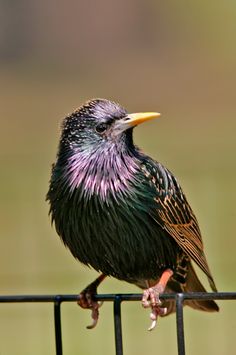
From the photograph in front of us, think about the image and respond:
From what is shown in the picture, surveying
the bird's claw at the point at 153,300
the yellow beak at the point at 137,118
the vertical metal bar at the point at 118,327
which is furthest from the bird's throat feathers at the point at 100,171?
the vertical metal bar at the point at 118,327

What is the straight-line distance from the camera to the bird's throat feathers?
16.6 ft

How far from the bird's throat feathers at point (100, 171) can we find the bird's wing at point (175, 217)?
143 mm

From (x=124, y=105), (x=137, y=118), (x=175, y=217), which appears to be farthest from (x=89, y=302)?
(x=124, y=105)

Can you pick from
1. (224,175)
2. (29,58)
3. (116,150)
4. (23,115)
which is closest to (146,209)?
(116,150)

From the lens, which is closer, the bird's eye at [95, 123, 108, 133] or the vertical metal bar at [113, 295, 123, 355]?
the vertical metal bar at [113, 295, 123, 355]

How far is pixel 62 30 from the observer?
20312 millimetres

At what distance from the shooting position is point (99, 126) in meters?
5.14

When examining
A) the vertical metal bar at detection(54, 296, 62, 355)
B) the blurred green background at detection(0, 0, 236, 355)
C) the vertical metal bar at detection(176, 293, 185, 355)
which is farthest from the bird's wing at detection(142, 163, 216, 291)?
the blurred green background at detection(0, 0, 236, 355)

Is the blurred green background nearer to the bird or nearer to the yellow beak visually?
the bird

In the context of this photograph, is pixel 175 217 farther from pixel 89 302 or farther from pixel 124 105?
pixel 124 105

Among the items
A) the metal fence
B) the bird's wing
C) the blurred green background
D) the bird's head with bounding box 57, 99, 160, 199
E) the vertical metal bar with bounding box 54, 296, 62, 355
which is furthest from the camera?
the blurred green background

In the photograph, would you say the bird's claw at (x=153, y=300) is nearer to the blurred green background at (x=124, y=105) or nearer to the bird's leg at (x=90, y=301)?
the bird's leg at (x=90, y=301)

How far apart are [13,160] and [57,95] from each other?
362cm

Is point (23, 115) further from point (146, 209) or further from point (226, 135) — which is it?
point (146, 209)
